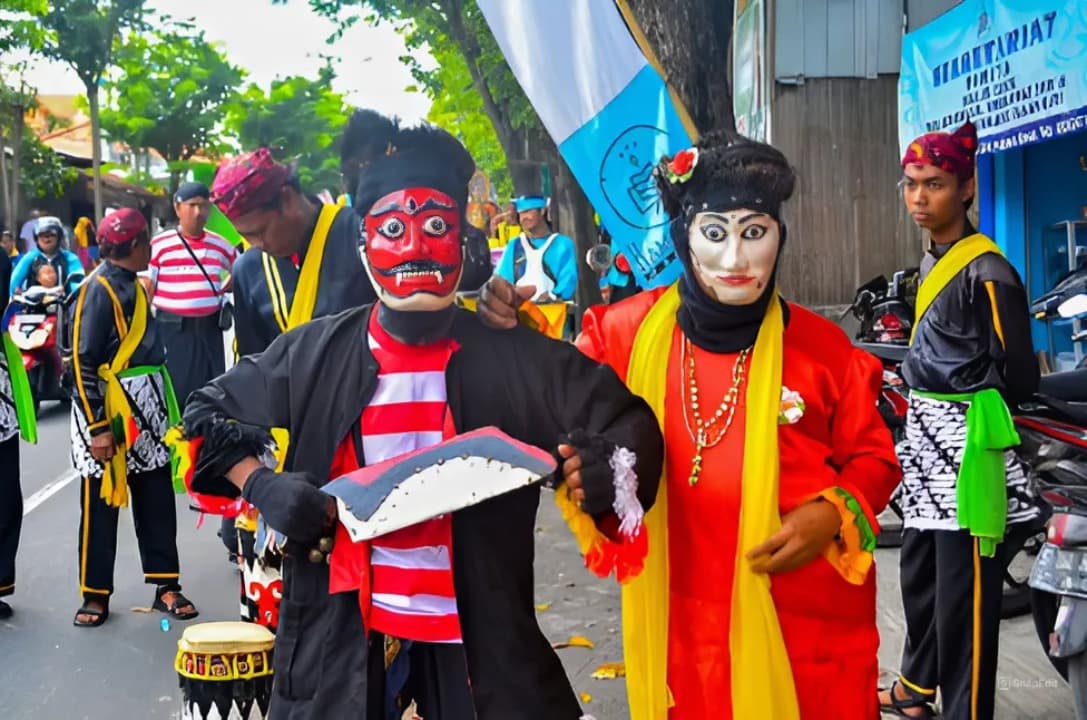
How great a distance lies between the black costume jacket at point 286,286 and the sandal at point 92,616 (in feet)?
8.20

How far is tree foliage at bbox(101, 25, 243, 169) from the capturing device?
4172 cm

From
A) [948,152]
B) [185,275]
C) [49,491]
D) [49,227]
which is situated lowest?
[49,491]

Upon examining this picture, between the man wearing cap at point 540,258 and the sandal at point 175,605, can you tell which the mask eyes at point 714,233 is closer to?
the sandal at point 175,605

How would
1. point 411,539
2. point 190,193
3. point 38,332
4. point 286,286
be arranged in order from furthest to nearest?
point 38,332, point 190,193, point 286,286, point 411,539

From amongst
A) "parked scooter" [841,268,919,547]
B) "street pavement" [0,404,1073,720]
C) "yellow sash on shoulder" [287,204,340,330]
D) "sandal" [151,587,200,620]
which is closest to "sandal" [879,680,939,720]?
"street pavement" [0,404,1073,720]

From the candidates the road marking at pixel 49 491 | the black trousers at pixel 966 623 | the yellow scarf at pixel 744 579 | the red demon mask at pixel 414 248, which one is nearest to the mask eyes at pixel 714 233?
the yellow scarf at pixel 744 579

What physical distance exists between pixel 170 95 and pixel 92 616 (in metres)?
40.2

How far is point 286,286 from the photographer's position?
13.6 feet

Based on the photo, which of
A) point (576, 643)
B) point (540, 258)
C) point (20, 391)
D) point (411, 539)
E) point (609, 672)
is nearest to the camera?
point (411, 539)

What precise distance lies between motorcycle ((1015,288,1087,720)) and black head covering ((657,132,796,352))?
4.30 feet

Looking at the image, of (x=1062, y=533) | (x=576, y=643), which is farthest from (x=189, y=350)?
(x=1062, y=533)

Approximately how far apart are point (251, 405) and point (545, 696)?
937 millimetres

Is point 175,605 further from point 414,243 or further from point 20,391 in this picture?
point 414,243

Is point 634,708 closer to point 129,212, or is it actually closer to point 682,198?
point 682,198
